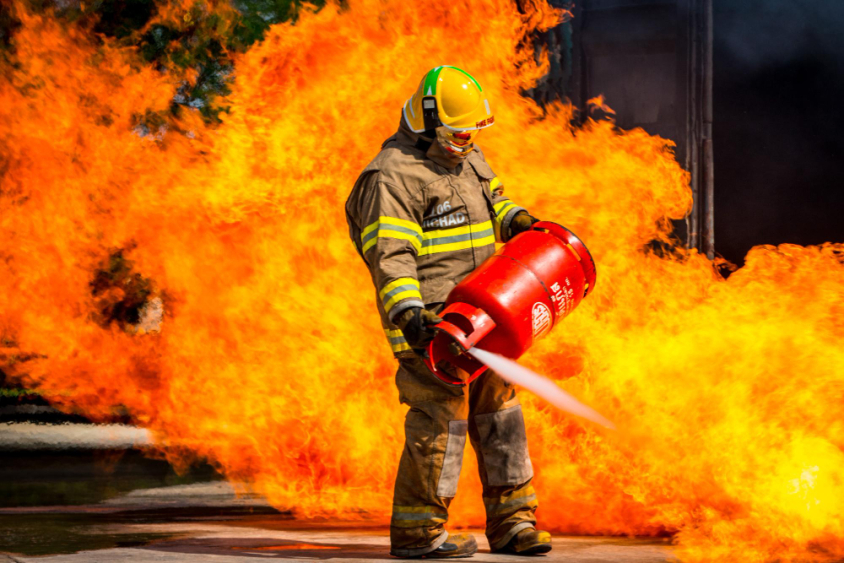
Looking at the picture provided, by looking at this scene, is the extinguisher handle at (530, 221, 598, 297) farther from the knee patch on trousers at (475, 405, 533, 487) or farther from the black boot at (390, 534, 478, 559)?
the black boot at (390, 534, 478, 559)

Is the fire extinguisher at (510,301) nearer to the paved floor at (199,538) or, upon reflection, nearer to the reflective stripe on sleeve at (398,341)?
the reflective stripe on sleeve at (398,341)

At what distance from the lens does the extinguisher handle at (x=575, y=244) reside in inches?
157

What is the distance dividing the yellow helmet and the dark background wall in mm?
3974

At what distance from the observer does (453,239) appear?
13.1 feet

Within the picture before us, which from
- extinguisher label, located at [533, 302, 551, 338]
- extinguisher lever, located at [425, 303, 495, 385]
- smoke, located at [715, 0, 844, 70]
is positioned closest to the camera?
extinguisher lever, located at [425, 303, 495, 385]

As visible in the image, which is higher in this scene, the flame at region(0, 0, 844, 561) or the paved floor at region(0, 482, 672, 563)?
the flame at region(0, 0, 844, 561)

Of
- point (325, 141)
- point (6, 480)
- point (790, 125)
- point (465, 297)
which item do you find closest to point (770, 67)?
point (790, 125)

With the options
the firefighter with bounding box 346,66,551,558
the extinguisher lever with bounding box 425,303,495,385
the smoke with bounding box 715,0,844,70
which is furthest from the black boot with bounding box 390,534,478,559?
the smoke with bounding box 715,0,844,70

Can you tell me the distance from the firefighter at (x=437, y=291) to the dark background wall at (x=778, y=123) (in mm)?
3911

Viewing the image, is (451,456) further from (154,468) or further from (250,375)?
(154,468)

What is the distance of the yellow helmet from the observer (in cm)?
392

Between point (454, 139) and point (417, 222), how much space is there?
0.35m

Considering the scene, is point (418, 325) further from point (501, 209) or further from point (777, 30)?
point (777, 30)

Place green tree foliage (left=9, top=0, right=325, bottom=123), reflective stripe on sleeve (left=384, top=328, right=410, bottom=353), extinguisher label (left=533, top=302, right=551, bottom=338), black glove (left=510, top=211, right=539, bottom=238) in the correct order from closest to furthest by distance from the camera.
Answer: extinguisher label (left=533, top=302, right=551, bottom=338) → reflective stripe on sleeve (left=384, top=328, right=410, bottom=353) → black glove (left=510, top=211, right=539, bottom=238) → green tree foliage (left=9, top=0, right=325, bottom=123)
